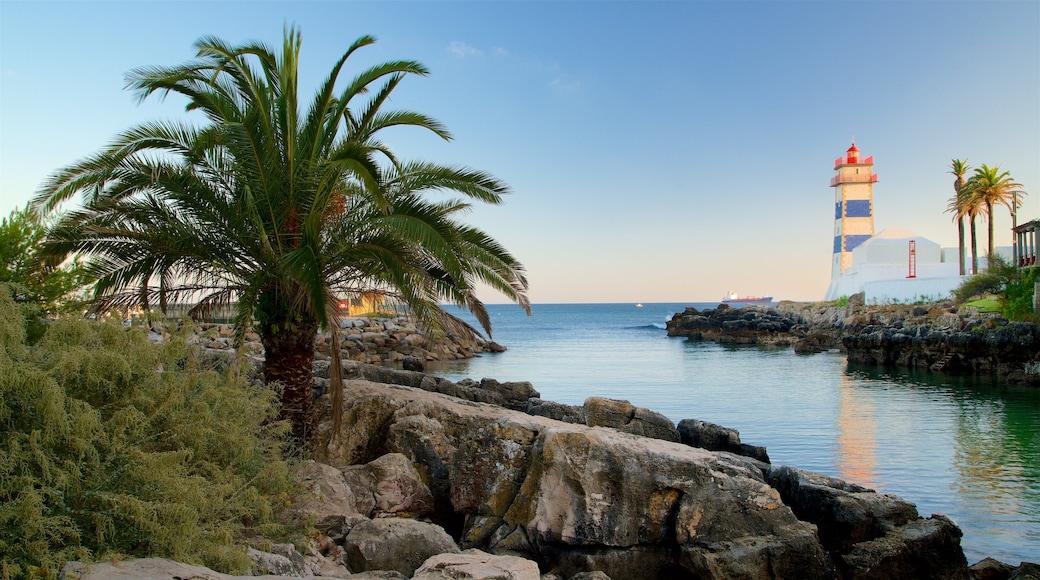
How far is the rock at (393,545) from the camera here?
661cm

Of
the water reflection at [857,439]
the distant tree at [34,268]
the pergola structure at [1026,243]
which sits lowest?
the water reflection at [857,439]

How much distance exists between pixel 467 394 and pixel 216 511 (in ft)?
36.8

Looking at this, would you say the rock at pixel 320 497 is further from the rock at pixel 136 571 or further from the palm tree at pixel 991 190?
the palm tree at pixel 991 190

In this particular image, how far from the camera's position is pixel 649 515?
771 centimetres

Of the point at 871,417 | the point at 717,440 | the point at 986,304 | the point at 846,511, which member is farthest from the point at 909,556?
the point at 986,304

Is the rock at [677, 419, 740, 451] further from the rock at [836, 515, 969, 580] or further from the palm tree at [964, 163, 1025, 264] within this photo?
the palm tree at [964, 163, 1025, 264]

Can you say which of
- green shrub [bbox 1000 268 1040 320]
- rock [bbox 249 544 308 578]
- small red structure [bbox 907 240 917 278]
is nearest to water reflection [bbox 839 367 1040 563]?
green shrub [bbox 1000 268 1040 320]

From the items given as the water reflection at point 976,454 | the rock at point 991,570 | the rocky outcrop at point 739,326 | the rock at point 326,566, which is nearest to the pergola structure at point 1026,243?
the water reflection at point 976,454

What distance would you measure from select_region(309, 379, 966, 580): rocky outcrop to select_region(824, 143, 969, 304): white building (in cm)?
4563

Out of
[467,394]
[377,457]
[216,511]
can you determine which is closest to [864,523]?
[377,457]

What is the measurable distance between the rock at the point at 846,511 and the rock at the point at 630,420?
12.9 feet

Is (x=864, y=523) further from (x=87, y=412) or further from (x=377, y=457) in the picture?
(x=87, y=412)

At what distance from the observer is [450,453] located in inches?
365

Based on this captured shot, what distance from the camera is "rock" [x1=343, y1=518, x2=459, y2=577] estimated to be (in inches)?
260
